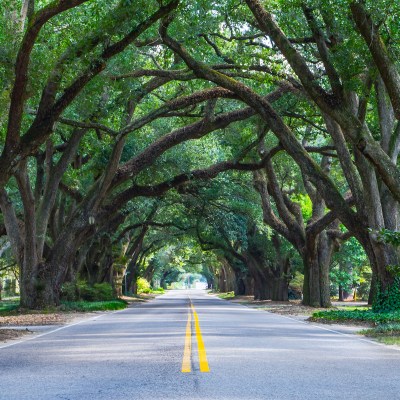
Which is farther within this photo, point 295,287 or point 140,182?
point 295,287

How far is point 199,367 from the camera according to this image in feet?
28.6

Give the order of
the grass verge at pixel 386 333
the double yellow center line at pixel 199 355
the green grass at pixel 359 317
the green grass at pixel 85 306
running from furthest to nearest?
1. the green grass at pixel 85 306
2. the green grass at pixel 359 317
3. the grass verge at pixel 386 333
4. the double yellow center line at pixel 199 355

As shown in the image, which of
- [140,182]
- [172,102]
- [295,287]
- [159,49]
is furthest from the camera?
[295,287]

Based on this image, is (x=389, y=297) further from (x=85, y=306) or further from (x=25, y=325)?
(x=85, y=306)

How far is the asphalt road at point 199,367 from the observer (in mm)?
6941

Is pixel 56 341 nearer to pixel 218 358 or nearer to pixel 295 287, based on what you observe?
pixel 218 358

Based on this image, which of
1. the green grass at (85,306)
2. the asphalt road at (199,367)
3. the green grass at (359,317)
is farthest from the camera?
the green grass at (85,306)

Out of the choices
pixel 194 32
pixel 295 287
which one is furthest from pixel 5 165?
pixel 295 287

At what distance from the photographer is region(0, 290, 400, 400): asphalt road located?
694 centimetres

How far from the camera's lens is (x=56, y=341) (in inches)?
527

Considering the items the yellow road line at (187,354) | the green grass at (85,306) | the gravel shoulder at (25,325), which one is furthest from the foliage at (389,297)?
the green grass at (85,306)

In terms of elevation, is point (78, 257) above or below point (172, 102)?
below

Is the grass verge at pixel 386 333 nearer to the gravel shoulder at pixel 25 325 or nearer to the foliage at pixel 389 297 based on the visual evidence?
the foliage at pixel 389 297

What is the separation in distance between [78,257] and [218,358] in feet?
79.8
